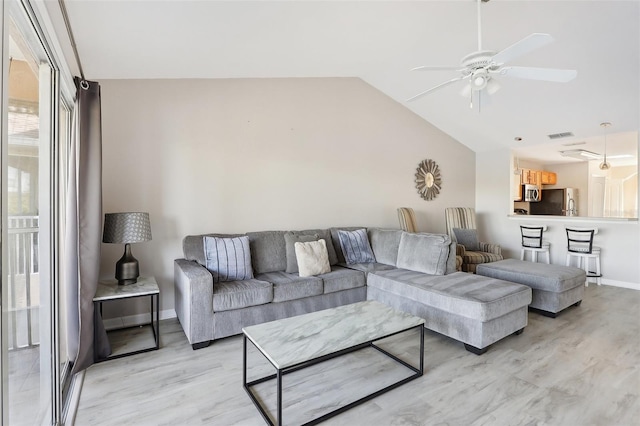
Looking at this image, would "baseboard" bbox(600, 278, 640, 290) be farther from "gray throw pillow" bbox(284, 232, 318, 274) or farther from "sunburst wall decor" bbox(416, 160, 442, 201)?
"gray throw pillow" bbox(284, 232, 318, 274)

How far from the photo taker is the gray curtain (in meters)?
2.33

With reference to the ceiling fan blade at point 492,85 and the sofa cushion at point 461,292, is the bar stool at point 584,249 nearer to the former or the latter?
the sofa cushion at point 461,292

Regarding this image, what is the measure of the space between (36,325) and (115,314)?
63.1 inches

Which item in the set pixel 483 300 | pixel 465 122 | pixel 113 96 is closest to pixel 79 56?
pixel 113 96

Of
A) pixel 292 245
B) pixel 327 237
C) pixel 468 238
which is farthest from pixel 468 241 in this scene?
pixel 292 245

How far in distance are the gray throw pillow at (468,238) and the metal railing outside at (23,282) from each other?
5.37m

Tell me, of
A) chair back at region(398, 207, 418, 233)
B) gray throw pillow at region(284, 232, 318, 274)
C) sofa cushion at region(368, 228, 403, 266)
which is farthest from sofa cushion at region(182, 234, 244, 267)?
chair back at region(398, 207, 418, 233)

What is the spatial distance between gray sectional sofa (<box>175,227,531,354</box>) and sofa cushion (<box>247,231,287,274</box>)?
1 cm

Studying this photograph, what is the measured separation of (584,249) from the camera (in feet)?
16.4

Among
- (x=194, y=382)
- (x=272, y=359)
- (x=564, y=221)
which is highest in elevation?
(x=564, y=221)

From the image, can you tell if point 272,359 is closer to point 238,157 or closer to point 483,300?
point 483,300

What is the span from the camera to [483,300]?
2.64m

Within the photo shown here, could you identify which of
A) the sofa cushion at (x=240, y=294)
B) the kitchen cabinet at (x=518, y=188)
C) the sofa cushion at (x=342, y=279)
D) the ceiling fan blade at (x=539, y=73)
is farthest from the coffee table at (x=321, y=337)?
the kitchen cabinet at (x=518, y=188)

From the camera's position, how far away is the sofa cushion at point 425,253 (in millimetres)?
3461
